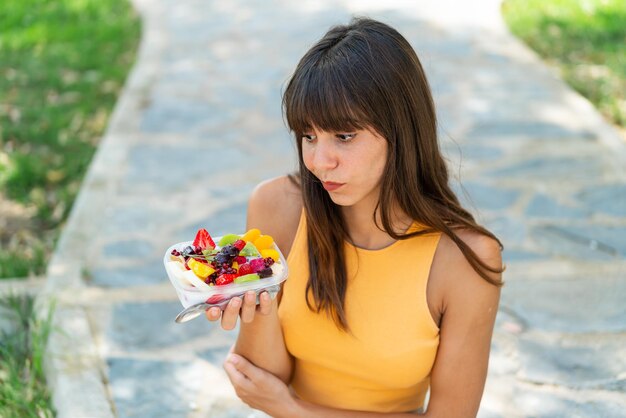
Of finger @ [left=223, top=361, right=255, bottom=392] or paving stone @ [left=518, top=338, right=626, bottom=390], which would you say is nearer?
finger @ [left=223, top=361, right=255, bottom=392]

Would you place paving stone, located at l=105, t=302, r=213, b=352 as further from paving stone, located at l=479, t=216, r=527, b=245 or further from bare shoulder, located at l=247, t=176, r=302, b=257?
paving stone, located at l=479, t=216, r=527, b=245

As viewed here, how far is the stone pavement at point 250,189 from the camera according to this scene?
310 cm

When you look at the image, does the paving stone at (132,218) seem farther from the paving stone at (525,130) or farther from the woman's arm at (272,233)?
the woman's arm at (272,233)

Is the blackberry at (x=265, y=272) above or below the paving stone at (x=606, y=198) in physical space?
above

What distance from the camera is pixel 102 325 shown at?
3475 millimetres

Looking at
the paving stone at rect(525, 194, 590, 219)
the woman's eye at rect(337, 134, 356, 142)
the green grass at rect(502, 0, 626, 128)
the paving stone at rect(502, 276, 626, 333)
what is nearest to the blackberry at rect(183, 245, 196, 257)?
the woman's eye at rect(337, 134, 356, 142)

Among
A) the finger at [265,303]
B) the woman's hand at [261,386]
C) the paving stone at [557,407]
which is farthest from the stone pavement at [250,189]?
the finger at [265,303]

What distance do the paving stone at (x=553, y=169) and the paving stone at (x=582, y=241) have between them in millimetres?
563

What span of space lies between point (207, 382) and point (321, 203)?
3.64 ft

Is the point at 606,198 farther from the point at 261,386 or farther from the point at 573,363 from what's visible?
the point at 261,386

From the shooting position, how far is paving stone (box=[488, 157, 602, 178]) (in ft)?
15.3

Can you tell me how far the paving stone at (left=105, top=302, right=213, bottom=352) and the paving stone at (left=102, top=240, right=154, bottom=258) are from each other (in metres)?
0.45

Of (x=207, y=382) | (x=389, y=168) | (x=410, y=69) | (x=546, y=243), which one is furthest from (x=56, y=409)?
(x=546, y=243)

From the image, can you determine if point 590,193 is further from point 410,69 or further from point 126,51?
point 126,51
